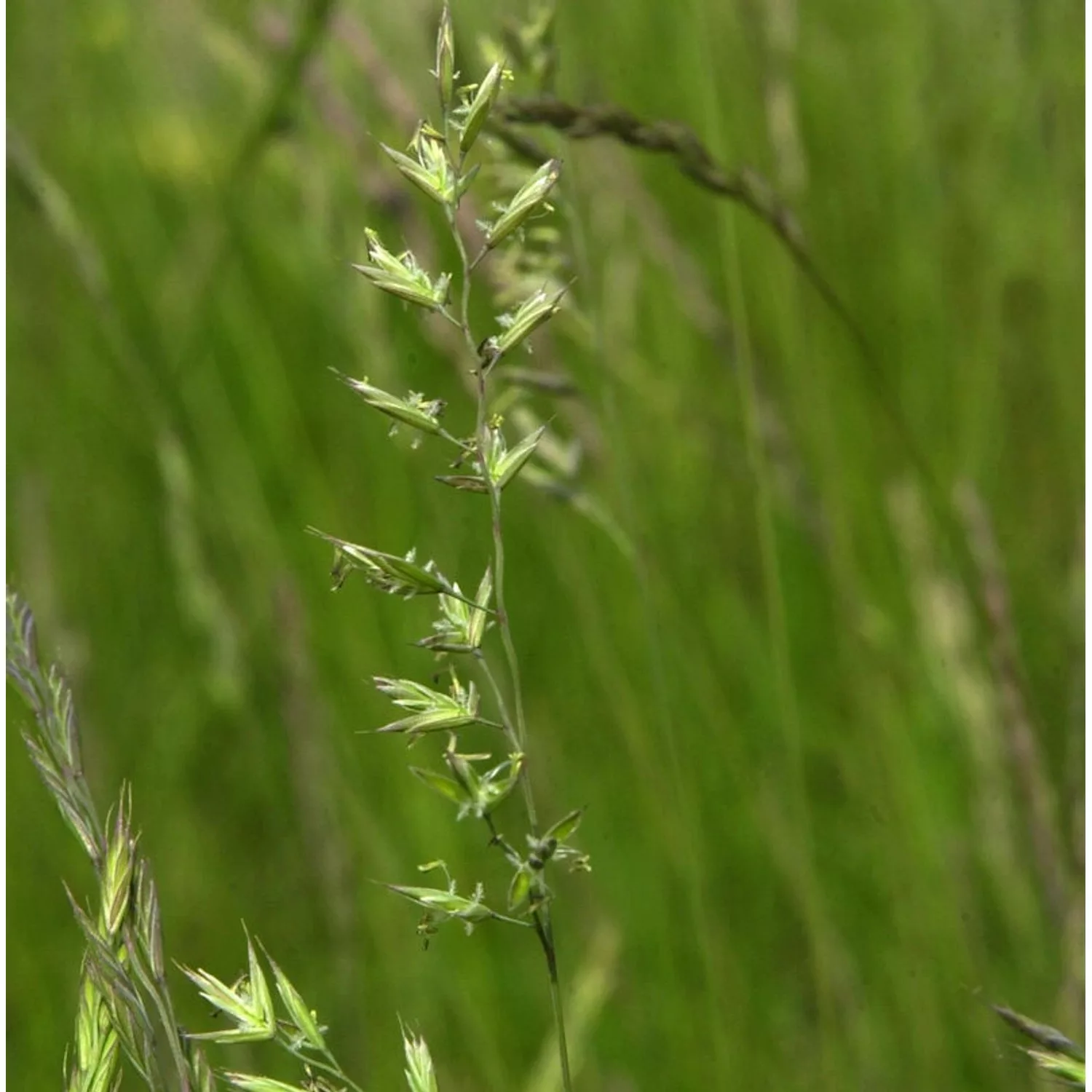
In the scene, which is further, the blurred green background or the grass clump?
the blurred green background

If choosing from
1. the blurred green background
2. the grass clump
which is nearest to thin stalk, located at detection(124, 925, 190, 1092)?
the grass clump

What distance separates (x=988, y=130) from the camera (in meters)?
1.56

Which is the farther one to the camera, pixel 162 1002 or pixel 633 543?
A: pixel 633 543

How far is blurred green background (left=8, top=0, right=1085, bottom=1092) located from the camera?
0.96m

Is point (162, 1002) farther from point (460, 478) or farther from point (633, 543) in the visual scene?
point (633, 543)

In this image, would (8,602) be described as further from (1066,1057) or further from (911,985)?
(911,985)

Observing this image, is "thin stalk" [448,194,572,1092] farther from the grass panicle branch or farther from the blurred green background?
the blurred green background

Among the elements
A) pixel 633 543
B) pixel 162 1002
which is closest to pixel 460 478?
pixel 162 1002

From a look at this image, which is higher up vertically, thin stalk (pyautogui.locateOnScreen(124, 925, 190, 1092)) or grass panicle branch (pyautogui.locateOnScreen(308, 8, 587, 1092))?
grass panicle branch (pyautogui.locateOnScreen(308, 8, 587, 1092))

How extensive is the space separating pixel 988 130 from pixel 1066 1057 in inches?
52.8

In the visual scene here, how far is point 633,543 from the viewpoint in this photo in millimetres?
738

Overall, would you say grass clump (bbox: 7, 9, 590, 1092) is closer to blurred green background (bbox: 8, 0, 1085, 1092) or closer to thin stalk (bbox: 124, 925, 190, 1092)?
thin stalk (bbox: 124, 925, 190, 1092)

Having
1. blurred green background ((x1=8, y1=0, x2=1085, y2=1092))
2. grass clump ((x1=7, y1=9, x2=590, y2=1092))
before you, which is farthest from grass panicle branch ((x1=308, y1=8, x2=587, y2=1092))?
blurred green background ((x1=8, y1=0, x2=1085, y2=1092))

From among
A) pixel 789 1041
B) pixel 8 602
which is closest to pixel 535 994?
pixel 789 1041
